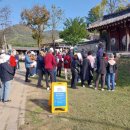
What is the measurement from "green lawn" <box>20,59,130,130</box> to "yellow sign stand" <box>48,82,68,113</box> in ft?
0.86

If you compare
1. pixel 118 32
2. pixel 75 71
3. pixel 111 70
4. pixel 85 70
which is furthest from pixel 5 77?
pixel 118 32

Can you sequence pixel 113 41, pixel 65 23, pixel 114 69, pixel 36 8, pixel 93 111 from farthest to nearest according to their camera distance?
pixel 36 8, pixel 65 23, pixel 113 41, pixel 114 69, pixel 93 111

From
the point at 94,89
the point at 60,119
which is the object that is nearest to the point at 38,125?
the point at 60,119

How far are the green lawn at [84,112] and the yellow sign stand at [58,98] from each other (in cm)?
26

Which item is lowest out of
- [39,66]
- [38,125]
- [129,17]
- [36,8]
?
[38,125]

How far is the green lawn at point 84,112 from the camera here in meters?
9.47

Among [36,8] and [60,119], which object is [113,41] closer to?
[60,119]

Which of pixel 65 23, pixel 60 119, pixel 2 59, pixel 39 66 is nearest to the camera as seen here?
pixel 60 119

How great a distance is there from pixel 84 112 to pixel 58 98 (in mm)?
1009

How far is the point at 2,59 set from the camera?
13.4m

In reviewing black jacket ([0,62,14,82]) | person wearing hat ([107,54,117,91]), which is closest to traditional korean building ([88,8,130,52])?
person wearing hat ([107,54,117,91])

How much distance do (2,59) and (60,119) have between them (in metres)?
4.36

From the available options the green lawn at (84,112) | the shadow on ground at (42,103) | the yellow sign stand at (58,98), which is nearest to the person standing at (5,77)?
the green lawn at (84,112)

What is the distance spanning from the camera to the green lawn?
947 centimetres
